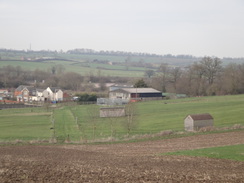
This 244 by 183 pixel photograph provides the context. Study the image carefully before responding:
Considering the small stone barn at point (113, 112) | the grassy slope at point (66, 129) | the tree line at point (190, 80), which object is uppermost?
the tree line at point (190, 80)

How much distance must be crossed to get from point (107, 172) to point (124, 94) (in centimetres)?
6436

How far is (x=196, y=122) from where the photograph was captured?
38.5m

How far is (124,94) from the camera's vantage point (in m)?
82.9

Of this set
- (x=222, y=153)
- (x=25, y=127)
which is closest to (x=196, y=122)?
(x=222, y=153)

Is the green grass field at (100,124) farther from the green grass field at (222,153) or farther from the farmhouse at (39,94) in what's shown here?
the farmhouse at (39,94)

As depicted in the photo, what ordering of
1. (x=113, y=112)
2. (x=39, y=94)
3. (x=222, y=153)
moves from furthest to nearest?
(x=39, y=94), (x=113, y=112), (x=222, y=153)

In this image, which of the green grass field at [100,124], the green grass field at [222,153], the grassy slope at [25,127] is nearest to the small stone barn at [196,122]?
the green grass field at [100,124]

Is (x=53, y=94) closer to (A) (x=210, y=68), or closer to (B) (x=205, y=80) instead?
(B) (x=205, y=80)

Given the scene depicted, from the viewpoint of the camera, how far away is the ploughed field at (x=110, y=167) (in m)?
17.7

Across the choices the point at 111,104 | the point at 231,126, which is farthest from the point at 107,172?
the point at 111,104

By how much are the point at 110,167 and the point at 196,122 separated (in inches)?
802

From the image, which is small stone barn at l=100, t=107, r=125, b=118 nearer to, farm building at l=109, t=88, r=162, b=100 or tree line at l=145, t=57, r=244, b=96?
farm building at l=109, t=88, r=162, b=100

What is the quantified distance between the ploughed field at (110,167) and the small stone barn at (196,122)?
11181 millimetres

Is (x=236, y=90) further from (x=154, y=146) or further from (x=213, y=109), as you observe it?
(x=154, y=146)
